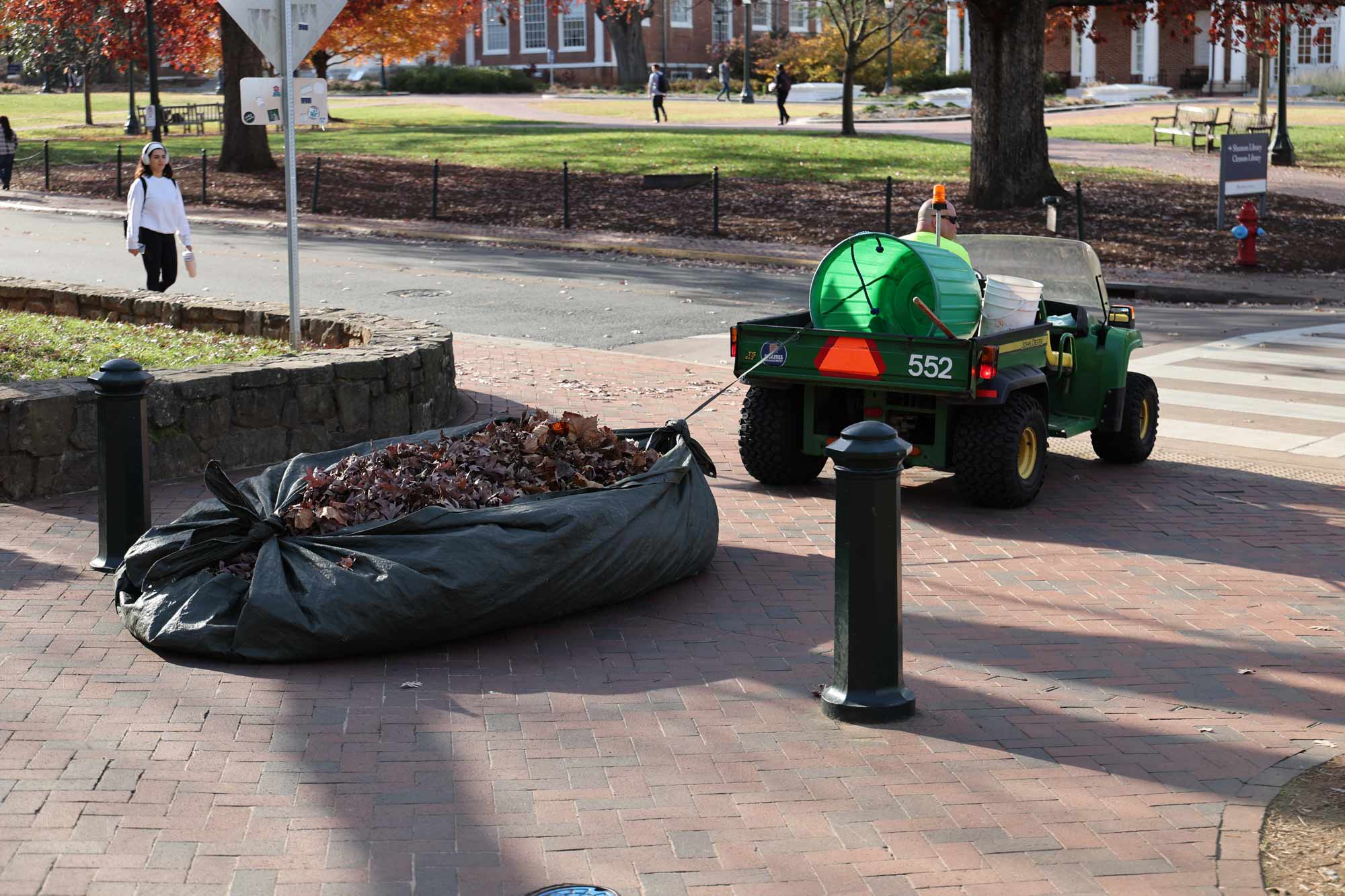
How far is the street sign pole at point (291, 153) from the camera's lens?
10406mm

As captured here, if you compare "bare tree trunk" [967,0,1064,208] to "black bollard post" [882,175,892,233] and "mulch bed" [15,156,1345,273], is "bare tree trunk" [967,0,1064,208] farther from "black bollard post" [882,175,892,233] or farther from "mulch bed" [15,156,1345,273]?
"black bollard post" [882,175,892,233]

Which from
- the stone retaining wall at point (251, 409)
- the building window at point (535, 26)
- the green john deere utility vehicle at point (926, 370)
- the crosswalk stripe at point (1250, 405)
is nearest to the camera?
the green john deere utility vehicle at point (926, 370)

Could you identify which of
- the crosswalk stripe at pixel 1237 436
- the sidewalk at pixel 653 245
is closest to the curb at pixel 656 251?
the sidewalk at pixel 653 245

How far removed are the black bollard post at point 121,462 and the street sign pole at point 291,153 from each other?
11.7 ft

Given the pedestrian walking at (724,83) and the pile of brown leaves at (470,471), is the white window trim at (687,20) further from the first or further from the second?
the pile of brown leaves at (470,471)

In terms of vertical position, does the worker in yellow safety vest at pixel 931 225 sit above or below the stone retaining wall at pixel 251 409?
above

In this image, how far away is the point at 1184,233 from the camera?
73.8ft

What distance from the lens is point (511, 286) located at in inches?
725

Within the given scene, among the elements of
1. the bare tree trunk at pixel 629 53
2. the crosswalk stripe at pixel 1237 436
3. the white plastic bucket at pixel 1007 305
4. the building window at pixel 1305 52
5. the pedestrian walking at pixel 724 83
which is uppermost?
the bare tree trunk at pixel 629 53

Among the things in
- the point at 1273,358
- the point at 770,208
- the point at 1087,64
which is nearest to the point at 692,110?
the point at 1087,64

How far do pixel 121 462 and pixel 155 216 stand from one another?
874 centimetres

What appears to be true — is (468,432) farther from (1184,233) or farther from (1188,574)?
(1184,233)

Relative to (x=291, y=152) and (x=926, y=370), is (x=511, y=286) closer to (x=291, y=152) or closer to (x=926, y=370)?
(x=291, y=152)

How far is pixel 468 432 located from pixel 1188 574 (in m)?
3.51
